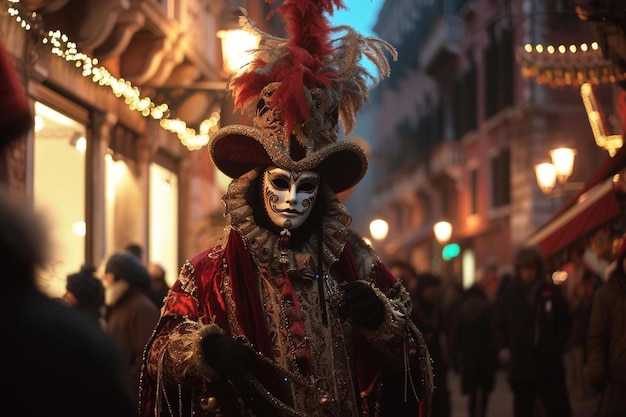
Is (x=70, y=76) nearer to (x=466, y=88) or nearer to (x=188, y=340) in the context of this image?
(x=188, y=340)

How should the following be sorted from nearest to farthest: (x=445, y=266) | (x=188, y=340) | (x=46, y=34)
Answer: (x=188, y=340), (x=46, y=34), (x=445, y=266)

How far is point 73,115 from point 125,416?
1099 centimetres

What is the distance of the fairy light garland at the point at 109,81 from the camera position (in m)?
10.4

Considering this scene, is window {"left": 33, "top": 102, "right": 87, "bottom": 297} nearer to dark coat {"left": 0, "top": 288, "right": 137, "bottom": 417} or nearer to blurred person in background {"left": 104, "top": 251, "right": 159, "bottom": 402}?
blurred person in background {"left": 104, "top": 251, "right": 159, "bottom": 402}

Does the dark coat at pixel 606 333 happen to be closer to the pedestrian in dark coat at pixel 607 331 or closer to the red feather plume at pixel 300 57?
the pedestrian in dark coat at pixel 607 331

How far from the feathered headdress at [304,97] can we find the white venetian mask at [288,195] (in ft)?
0.14

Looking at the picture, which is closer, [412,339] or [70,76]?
[412,339]

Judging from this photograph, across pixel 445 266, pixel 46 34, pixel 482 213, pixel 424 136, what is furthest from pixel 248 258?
pixel 424 136

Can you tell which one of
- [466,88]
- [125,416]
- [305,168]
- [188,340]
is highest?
[466,88]

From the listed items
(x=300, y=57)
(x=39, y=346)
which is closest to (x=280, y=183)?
(x=300, y=57)

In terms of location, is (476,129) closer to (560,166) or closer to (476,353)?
(560,166)

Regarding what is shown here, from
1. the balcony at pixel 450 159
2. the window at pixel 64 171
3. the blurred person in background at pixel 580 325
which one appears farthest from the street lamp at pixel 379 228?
the window at pixel 64 171

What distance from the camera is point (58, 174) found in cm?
1257

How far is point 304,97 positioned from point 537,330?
5026 millimetres
